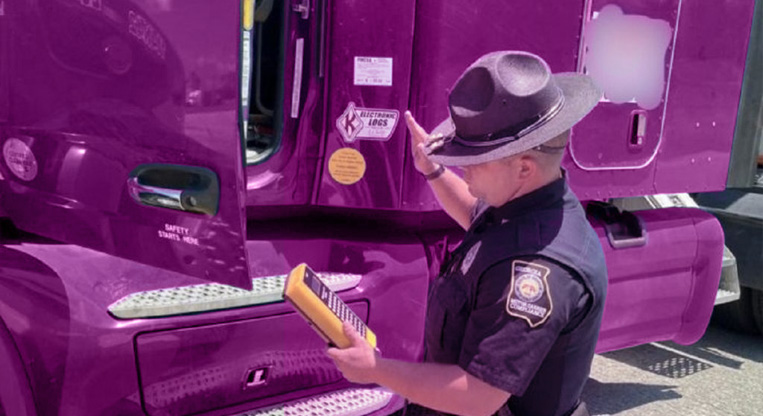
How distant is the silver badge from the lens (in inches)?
60.7

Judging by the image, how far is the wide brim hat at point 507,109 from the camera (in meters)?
1.44

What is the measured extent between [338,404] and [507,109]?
1.31 metres

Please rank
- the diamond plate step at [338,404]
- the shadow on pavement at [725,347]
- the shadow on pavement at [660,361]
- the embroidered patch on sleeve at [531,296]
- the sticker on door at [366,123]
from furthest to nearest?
the shadow on pavement at [725,347]
the shadow on pavement at [660,361]
the sticker on door at [366,123]
the diamond plate step at [338,404]
the embroidered patch on sleeve at [531,296]

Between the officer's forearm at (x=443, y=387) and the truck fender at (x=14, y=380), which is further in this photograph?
the truck fender at (x=14, y=380)

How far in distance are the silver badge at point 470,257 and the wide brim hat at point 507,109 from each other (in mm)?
188

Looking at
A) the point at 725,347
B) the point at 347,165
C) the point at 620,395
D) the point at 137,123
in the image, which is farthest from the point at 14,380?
the point at 725,347

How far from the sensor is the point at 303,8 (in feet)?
7.97

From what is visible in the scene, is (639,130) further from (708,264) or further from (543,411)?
(543,411)

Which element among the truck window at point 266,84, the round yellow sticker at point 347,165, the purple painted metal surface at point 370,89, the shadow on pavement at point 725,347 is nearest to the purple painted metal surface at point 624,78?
the purple painted metal surface at point 370,89

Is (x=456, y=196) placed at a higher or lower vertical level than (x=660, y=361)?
higher

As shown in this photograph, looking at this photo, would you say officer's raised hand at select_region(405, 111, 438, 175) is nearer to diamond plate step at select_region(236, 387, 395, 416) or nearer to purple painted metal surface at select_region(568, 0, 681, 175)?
diamond plate step at select_region(236, 387, 395, 416)

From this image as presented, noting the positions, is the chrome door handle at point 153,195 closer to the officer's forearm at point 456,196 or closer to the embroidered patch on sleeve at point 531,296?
the officer's forearm at point 456,196

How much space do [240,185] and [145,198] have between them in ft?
0.86

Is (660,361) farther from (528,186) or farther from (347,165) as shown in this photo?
(528,186)
